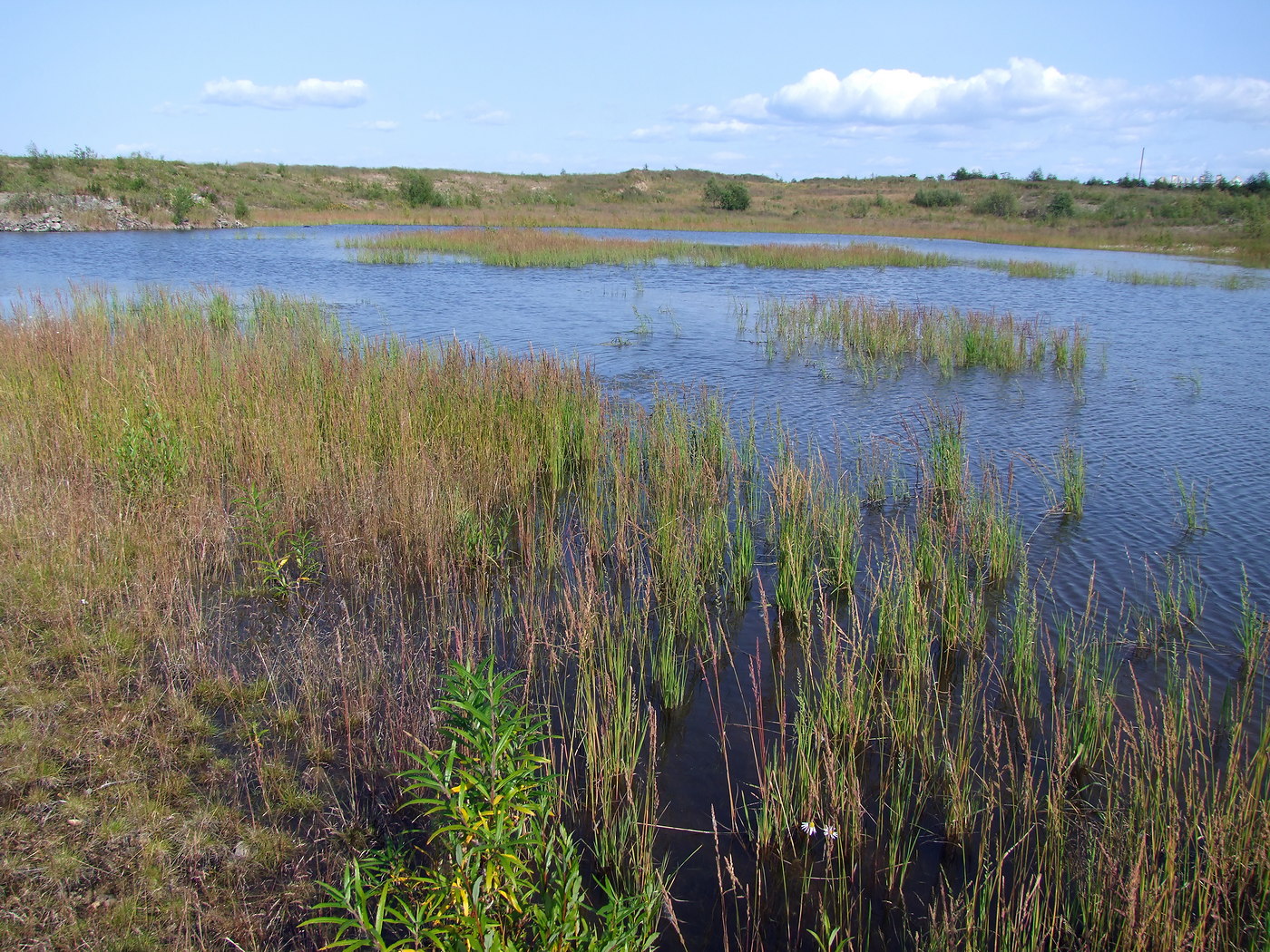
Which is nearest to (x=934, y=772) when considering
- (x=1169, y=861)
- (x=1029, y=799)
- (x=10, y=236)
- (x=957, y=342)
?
(x=1029, y=799)

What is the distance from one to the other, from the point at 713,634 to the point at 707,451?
2944 millimetres

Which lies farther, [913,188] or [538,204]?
[913,188]

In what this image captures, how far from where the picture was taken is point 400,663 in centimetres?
433

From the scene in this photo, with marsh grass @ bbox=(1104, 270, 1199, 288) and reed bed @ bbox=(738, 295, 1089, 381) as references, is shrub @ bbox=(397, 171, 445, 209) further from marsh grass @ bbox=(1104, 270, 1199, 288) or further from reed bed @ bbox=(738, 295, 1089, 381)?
reed bed @ bbox=(738, 295, 1089, 381)

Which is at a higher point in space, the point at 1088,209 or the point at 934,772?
the point at 1088,209

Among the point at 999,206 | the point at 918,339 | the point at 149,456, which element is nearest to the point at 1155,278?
the point at 918,339

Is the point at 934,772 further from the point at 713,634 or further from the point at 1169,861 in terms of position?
the point at 713,634

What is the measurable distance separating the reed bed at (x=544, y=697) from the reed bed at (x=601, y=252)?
18290 millimetres

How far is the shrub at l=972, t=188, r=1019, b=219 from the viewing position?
49344 mm

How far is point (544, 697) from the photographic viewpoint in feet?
14.2

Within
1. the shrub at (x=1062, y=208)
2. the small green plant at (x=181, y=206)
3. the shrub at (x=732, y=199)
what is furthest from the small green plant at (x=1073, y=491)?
the shrub at (x=732, y=199)

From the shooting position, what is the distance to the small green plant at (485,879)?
2.23 m

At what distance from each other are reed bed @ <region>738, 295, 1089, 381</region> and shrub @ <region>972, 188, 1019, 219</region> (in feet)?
128

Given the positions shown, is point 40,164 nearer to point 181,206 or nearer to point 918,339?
point 181,206
